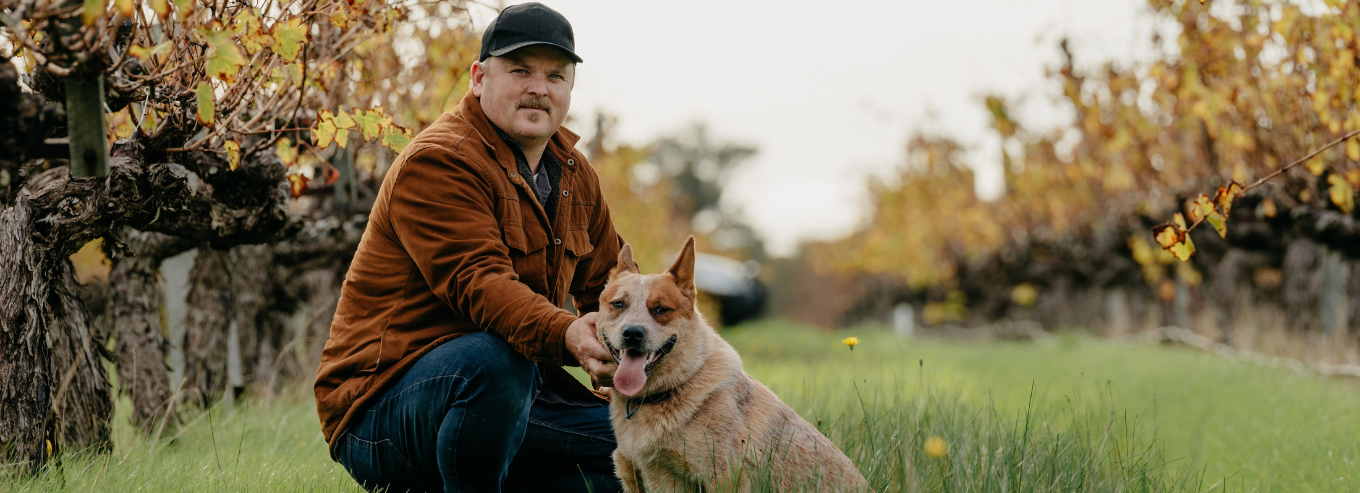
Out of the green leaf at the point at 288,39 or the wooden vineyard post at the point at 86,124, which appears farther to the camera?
the green leaf at the point at 288,39

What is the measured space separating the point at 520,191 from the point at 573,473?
136cm

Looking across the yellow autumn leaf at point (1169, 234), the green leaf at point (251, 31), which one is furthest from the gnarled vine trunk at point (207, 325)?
the yellow autumn leaf at point (1169, 234)

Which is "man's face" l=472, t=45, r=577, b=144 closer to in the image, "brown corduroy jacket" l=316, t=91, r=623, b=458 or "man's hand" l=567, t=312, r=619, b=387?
"brown corduroy jacket" l=316, t=91, r=623, b=458

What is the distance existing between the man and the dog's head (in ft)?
0.28

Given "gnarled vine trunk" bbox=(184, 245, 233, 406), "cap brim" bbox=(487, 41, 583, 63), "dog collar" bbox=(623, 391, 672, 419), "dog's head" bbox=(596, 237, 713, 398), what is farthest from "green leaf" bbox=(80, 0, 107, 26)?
"gnarled vine trunk" bbox=(184, 245, 233, 406)

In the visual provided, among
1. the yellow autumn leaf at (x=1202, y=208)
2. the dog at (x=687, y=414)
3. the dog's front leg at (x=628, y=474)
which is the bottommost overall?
the dog's front leg at (x=628, y=474)

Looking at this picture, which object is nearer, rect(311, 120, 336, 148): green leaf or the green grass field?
the green grass field

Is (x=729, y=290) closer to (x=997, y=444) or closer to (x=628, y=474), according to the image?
(x=997, y=444)

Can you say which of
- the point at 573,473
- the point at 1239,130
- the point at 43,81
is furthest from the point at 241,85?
the point at 1239,130

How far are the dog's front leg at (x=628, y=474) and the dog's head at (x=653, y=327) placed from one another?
0.29m

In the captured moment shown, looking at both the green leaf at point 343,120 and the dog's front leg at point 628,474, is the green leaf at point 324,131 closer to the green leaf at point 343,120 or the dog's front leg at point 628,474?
the green leaf at point 343,120

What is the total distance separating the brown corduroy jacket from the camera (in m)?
3.12

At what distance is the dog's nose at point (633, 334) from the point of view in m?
3.05

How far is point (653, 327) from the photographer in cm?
317
